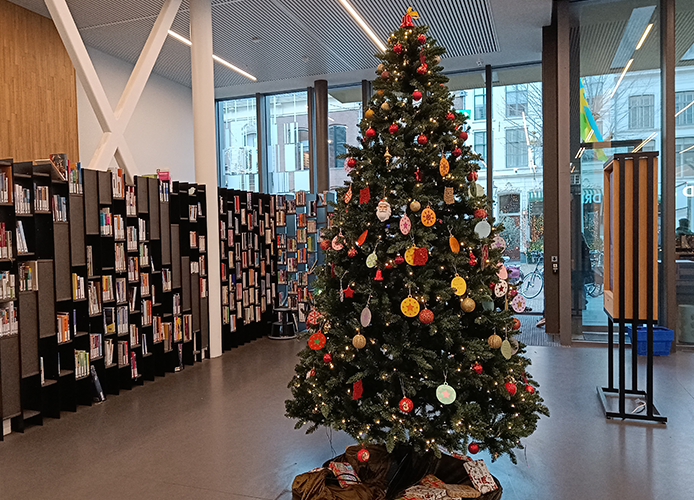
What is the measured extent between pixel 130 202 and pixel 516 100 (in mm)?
7125

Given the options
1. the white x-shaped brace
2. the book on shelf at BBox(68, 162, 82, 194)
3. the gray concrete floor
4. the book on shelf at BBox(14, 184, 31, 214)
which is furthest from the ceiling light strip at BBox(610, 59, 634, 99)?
the book on shelf at BBox(14, 184, 31, 214)

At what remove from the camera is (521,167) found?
9578 millimetres

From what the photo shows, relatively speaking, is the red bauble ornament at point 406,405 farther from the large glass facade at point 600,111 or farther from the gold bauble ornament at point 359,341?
the large glass facade at point 600,111

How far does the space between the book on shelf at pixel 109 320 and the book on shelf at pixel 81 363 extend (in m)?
0.34

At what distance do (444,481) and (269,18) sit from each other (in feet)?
21.6

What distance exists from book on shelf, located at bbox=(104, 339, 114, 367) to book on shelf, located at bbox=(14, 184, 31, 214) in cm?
152

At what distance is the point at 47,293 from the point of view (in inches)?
182

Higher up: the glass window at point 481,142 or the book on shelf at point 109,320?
the glass window at point 481,142

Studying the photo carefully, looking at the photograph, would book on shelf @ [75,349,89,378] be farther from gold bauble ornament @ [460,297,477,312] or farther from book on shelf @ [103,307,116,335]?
gold bauble ornament @ [460,297,477,312]

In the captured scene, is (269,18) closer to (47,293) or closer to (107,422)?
(47,293)

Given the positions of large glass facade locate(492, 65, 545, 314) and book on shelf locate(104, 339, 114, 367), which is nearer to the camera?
book on shelf locate(104, 339, 114, 367)

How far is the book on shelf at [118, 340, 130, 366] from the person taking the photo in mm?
5409

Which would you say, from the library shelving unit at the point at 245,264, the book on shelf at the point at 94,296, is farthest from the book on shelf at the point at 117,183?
the library shelving unit at the point at 245,264

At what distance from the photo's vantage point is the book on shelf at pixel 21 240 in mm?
4410
